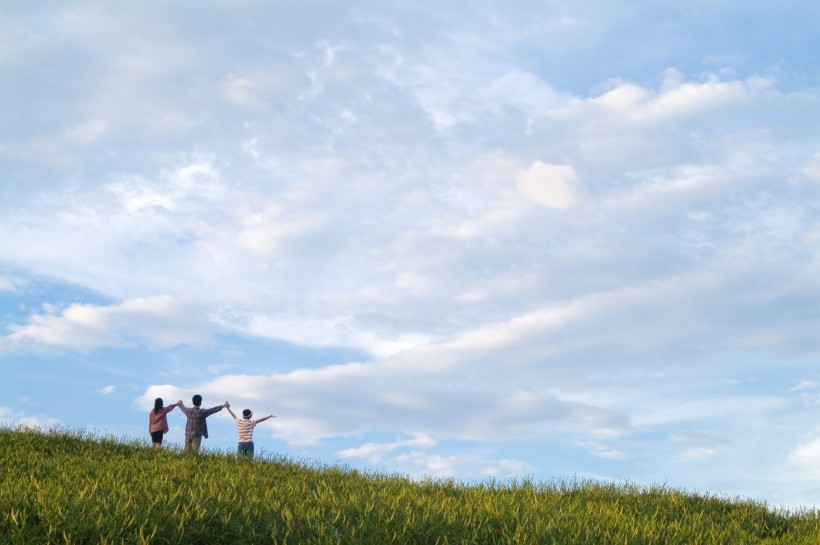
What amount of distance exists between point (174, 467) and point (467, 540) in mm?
8525

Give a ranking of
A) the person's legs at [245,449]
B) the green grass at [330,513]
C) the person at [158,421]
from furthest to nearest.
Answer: the person at [158,421]
the person's legs at [245,449]
the green grass at [330,513]

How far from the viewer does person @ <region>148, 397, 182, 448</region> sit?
854 inches

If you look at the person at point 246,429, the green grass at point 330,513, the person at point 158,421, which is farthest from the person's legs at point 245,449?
the green grass at point 330,513

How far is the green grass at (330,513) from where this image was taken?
8.46 meters

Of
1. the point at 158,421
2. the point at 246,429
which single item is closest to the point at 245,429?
the point at 246,429

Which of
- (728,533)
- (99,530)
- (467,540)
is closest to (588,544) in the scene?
(467,540)

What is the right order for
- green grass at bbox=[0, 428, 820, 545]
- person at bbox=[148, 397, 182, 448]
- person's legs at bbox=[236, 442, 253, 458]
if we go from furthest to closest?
person at bbox=[148, 397, 182, 448] < person's legs at bbox=[236, 442, 253, 458] < green grass at bbox=[0, 428, 820, 545]

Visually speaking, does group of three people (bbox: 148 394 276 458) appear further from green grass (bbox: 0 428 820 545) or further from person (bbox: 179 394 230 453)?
green grass (bbox: 0 428 820 545)

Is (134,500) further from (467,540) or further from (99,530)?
(467,540)

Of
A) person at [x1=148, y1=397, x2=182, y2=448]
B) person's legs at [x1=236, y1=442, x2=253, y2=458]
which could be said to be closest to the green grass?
person's legs at [x1=236, y1=442, x2=253, y2=458]

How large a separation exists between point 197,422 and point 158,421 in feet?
4.10

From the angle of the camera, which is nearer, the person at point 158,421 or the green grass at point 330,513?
the green grass at point 330,513

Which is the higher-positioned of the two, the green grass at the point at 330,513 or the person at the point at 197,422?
the person at the point at 197,422

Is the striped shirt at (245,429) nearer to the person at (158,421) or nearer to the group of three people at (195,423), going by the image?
the group of three people at (195,423)
